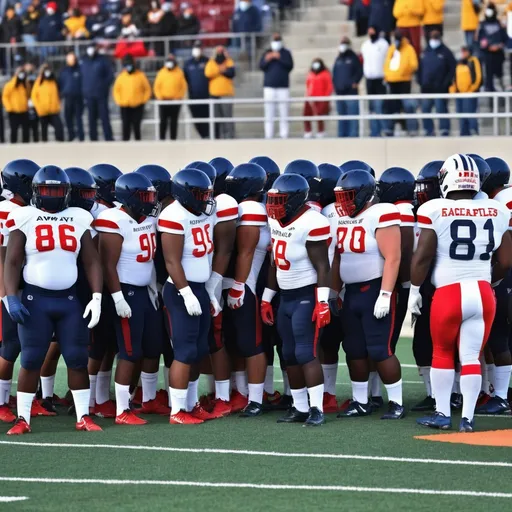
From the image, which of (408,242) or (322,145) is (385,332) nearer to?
(408,242)

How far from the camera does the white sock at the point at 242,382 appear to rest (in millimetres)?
9945

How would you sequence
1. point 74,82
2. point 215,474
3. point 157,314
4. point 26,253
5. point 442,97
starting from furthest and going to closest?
point 74,82
point 442,97
point 157,314
point 26,253
point 215,474

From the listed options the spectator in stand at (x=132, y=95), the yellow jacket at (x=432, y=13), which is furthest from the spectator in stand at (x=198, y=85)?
the yellow jacket at (x=432, y=13)

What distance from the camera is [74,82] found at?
64.7 feet

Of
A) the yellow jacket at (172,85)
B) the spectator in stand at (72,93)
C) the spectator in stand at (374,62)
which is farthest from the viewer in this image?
the spectator in stand at (72,93)

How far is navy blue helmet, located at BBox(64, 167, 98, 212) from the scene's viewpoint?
370 inches

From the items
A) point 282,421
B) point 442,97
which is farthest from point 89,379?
point 442,97

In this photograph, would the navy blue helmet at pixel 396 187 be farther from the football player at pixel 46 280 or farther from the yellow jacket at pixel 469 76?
the yellow jacket at pixel 469 76

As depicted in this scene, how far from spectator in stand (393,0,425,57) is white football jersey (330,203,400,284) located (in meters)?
9.43

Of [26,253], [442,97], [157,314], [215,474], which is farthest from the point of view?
[442,97]

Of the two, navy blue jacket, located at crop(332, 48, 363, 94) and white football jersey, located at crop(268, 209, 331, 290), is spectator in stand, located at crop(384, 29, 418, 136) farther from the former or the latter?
white football jersey, located at crop(268, 209, 331, 290)

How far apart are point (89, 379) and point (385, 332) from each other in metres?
2.12

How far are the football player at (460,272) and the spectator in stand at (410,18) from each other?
971 cm

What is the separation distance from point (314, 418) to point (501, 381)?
1.52 m
